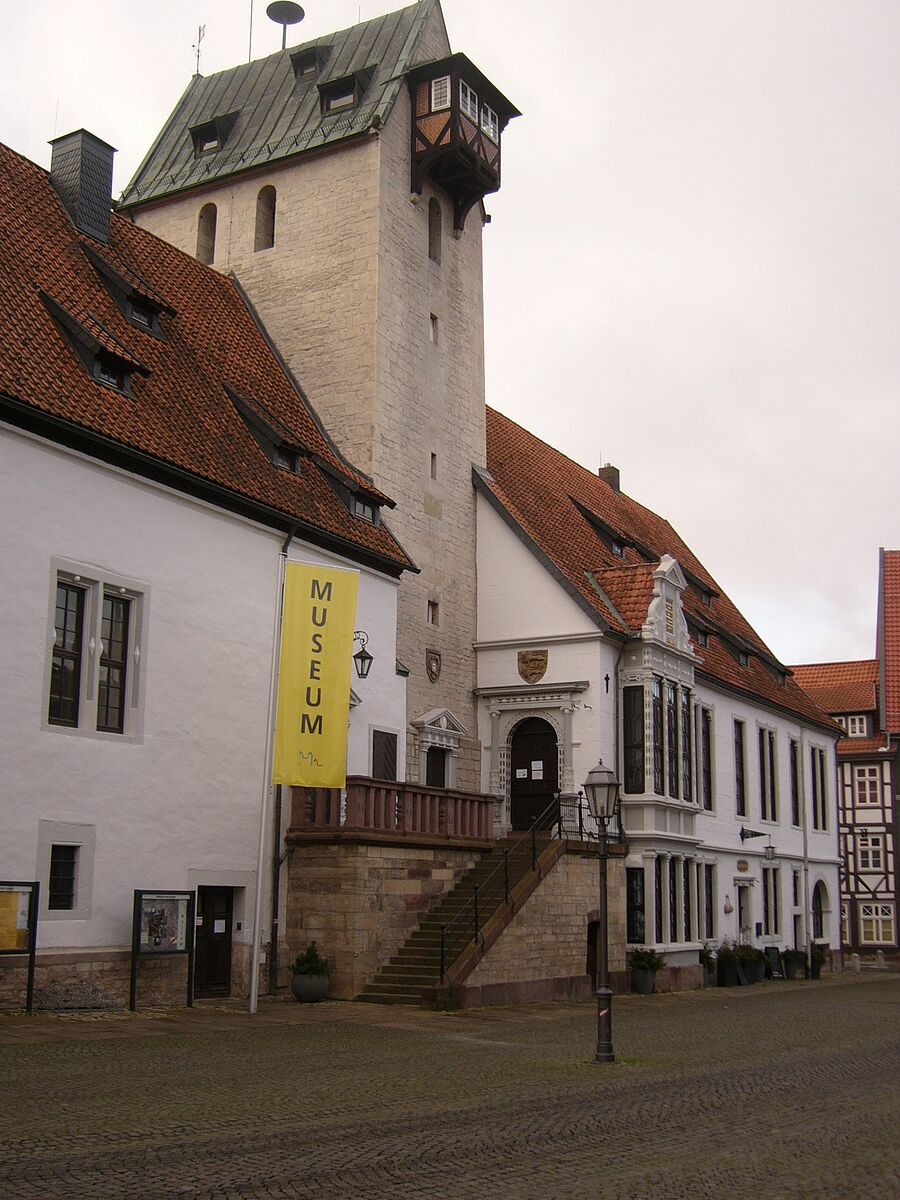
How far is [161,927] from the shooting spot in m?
18.9

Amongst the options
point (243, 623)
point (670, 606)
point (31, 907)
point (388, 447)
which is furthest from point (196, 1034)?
point (670, 606)

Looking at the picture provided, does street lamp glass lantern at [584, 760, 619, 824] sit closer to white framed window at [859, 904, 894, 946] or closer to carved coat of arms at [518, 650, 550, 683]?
carved coat of arms at [518, 650, 550, 683]

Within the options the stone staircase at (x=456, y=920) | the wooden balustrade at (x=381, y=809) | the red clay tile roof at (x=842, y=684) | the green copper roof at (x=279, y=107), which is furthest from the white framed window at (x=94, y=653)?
the red clay tile roof at (x=842, y=684)

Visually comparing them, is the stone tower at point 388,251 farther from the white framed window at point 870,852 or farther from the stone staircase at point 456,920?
the white framed window at point 870,852

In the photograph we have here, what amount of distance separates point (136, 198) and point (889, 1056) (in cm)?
2538

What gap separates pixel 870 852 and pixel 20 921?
44872 millimetres

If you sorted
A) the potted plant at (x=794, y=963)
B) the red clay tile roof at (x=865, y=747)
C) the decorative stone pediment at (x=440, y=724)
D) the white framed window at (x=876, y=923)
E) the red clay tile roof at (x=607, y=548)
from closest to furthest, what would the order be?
1. the decorative stone pediment at (x=440, y=724)
2. the red clay tile roof at (x=607, y=548)
3. the potted plant at (x=794, y=963)
4. the white framed window at (x=876, y=923)
5. the red clay tile roof at (x=865, y=747)

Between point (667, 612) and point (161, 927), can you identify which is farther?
point (667, 612)

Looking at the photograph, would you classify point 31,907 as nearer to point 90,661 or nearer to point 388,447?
point 90,661

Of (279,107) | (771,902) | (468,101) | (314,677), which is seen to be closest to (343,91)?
(279,107)

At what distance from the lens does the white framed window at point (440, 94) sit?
30.6 m

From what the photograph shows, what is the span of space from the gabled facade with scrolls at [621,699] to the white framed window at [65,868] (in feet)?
44.5

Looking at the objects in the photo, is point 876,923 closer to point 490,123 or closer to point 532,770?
point 532,770

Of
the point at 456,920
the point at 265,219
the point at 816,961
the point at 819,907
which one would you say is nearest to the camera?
the point at 456,920
